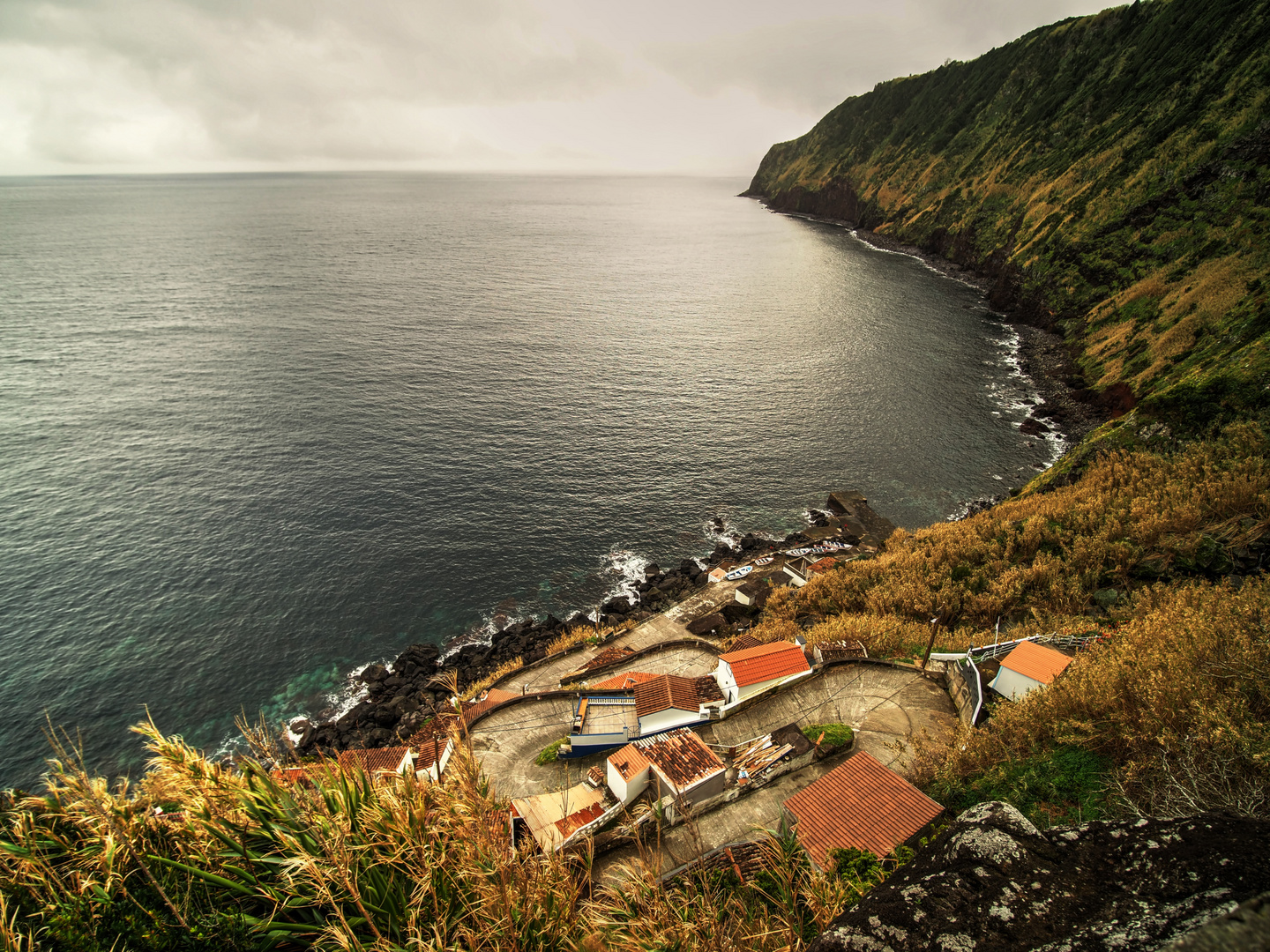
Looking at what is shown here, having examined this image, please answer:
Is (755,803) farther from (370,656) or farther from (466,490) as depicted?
(466,490)

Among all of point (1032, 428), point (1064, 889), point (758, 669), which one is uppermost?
point (1064, 889)

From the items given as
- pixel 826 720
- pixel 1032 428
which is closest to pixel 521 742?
pixel 826 720

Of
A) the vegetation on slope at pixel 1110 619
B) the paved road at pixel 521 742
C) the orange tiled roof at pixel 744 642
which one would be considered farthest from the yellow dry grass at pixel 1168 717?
the paved road at pixel 521 742

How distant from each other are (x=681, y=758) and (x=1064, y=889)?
1565 cm

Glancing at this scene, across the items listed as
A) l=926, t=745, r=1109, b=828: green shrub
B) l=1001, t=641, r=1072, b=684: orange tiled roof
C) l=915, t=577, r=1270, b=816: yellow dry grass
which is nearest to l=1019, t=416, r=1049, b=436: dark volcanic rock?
l=915, t=577, r=1270, b=816: yellow dry grass

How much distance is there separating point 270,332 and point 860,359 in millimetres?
89052

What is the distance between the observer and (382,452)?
5919 centimetres

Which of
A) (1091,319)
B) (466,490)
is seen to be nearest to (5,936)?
(466,490)

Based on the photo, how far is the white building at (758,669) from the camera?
79.9ft

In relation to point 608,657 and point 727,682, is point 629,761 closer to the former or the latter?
point 727,682

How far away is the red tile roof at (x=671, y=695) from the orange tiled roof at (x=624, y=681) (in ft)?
3.75

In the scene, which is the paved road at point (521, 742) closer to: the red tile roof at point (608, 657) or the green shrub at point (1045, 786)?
the red tile roof at point (608, 657)

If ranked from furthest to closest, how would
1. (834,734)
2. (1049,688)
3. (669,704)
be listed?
(669,704)
(834,734)
(1049,688)

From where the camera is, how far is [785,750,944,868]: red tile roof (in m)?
13.7
